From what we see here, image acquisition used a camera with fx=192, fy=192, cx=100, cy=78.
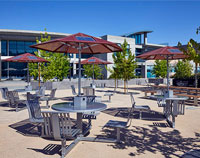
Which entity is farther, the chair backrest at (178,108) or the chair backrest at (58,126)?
the chair backrest at (178,108)

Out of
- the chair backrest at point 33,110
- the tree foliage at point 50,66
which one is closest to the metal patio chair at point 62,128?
the chair backrest at point 33,110

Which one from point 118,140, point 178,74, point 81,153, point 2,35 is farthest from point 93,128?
point 2,35

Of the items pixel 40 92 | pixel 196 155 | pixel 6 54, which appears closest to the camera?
pixel 196 155

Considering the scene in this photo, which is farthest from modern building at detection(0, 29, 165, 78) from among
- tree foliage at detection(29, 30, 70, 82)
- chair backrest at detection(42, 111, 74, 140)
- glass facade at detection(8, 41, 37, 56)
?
chair backrest at detection(42, 111, 74, 140)

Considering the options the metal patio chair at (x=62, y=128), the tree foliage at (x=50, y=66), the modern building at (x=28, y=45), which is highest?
the modern building at (x=28, y=45)

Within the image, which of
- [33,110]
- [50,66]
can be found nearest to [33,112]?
[33,110]

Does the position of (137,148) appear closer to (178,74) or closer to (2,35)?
(178,74)

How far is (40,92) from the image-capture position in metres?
11.4

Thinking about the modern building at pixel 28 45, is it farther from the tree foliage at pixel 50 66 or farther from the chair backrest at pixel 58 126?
the chair backrest at pixel 58 126

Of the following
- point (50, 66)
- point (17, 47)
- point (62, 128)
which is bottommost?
point (62, 128)

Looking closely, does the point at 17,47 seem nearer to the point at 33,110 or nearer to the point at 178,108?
the point at 33,110

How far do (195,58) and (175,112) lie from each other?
3298mm

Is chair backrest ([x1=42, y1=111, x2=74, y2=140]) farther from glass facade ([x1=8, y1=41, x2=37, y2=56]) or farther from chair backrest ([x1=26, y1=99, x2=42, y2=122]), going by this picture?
glass facade ([x1=8, y1=41, x2=37, y2=56])

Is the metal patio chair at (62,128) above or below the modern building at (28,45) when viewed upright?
below
